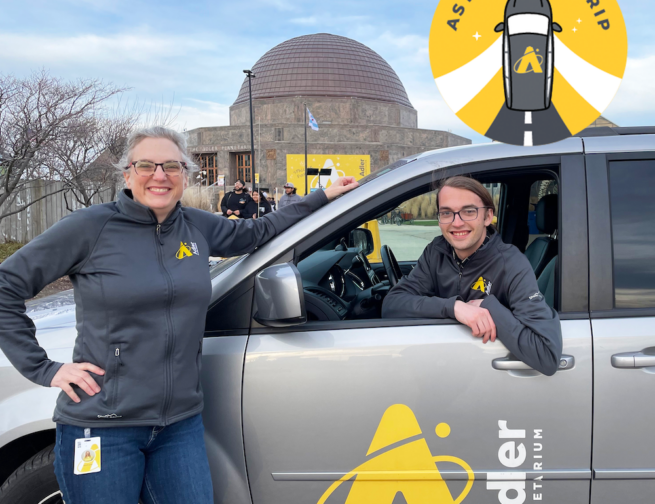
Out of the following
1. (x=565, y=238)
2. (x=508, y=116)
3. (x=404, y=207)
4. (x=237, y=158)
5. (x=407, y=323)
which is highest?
(x=237, y=158)

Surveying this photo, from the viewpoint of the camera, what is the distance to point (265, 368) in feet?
6.11

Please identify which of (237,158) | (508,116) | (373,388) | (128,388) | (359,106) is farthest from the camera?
(359,106)

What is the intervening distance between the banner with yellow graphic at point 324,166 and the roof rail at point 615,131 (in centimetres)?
3748

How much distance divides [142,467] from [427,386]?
991 millimetres

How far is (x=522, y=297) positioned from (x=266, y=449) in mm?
1075

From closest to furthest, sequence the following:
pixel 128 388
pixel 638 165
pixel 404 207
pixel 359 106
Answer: pixel 128 388, pixel 638 165, pixel 404 207, pixel 359 106

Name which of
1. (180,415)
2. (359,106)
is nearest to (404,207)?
(180,415)

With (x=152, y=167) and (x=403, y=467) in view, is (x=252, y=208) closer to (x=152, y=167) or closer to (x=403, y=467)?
(x=152, y=167)

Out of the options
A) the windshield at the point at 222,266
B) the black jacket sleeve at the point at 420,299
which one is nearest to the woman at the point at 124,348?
the windshield at the point at 222,266

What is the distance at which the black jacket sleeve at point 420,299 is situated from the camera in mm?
1935

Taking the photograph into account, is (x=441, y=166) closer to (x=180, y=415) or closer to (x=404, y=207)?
(x=404, y=207)

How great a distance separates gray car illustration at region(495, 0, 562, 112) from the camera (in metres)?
2.55

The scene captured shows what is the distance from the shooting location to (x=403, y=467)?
1821 mm

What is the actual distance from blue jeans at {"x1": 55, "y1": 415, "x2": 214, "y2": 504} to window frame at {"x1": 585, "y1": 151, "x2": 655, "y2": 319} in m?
1.48
